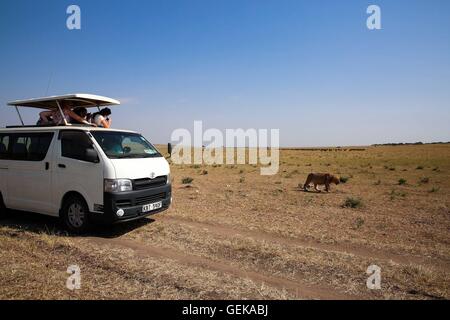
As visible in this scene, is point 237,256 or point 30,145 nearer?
point 237,256

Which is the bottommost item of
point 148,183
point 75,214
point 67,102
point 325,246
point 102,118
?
point 325,246

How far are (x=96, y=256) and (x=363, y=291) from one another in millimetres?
4111

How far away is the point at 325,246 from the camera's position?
620cm

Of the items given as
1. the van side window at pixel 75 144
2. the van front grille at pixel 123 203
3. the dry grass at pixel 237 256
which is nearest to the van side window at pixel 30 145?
the van side window at pixel 75 144

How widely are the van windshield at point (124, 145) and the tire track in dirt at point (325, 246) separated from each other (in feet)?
6.12

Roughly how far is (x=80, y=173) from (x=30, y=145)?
183 centimetres

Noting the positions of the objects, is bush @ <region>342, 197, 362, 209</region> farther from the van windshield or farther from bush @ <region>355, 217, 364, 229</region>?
the van windshield

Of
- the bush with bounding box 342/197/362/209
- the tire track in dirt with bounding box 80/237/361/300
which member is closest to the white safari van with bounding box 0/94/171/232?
the tire track in dirt with bounding box 80/237/361/300

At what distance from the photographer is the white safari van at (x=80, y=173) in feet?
20.0

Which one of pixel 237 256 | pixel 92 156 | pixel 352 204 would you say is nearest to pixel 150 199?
pixel 92 156

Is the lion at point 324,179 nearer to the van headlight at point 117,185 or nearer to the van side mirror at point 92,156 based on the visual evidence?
the van headlight at point 117,185

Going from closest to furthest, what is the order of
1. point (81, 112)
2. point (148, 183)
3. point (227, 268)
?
point (227, 268) < point (148, 183) < point (81, 112)

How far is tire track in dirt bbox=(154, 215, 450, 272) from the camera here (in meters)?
5.43

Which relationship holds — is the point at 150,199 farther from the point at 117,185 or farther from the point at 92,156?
the point at 92,156
